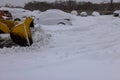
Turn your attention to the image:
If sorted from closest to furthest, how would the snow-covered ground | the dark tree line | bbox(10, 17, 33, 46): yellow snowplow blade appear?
the snow-covered ground
bbox(10, 17, 33, 46): yellow snowplow blade
the dark tree line

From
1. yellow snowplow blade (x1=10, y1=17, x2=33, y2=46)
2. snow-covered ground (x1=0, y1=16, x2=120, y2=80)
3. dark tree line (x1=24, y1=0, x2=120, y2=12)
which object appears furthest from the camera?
dark tree line (x1=24, y1=0, x2=120, y2=12)

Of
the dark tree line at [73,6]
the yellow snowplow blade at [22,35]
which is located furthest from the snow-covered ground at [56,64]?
the dark tree line at [73,6]

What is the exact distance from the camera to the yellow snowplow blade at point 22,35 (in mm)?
11050

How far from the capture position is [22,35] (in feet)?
36.4

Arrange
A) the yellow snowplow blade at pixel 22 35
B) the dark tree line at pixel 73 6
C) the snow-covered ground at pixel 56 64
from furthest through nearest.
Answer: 1. the dark tree line at pixel 73 6
2. the yellow snowplow blade at pixel 22 35
3. the snow-covered ground at pixel 56 64

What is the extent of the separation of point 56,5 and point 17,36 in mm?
62647

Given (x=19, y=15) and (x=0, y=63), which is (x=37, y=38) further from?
(x=19, y=15)

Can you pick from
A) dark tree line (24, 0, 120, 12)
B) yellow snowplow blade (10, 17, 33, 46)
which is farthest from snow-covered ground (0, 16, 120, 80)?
dark tree line (24, 0, 120, 12)

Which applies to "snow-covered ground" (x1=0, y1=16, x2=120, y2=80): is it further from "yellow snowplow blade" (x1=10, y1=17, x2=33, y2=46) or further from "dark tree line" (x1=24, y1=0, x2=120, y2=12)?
"dark tree line" (x1=24, y1=0, x2=120, y2=12)

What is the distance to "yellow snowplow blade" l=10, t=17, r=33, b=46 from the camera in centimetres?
1105

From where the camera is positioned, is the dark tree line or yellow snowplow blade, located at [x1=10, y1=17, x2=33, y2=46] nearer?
yellow snowplow blade, located at [x1=10, y1=17, x2=33, y2=46]

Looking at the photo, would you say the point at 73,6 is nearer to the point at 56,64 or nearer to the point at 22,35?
the point at 22,35

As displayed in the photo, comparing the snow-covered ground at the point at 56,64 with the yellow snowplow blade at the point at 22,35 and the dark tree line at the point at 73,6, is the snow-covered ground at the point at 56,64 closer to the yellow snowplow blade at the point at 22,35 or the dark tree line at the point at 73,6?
the yellow snowplow blade at the point at 22,35

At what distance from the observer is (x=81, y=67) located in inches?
308
